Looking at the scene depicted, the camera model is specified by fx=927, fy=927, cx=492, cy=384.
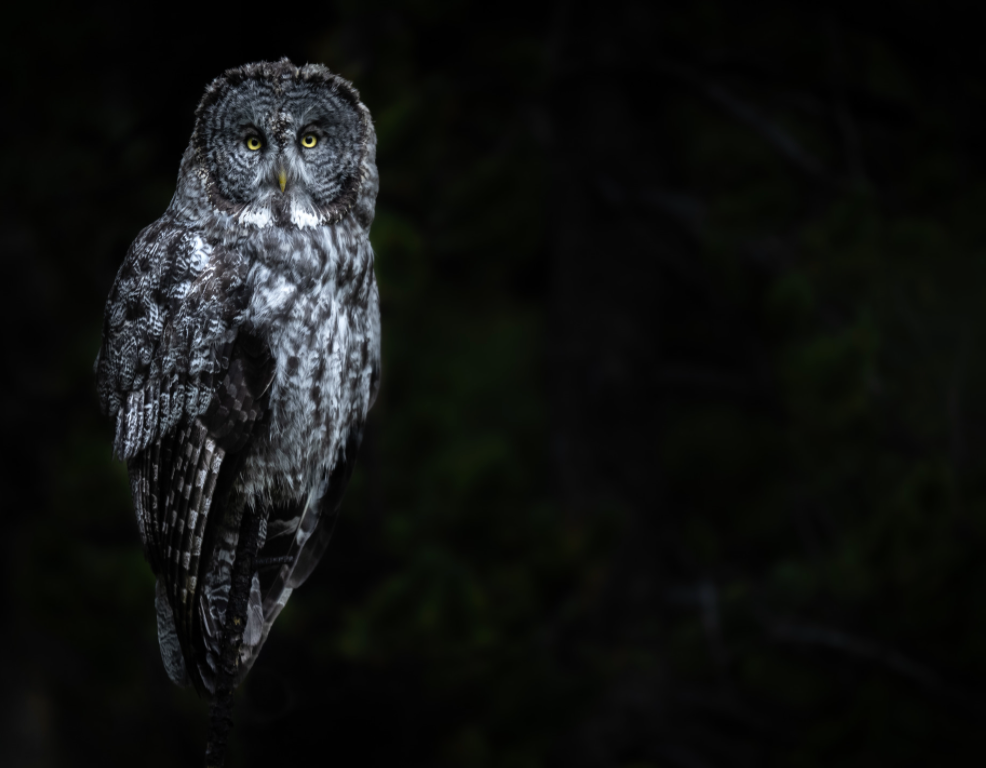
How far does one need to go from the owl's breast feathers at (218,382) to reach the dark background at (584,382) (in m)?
1.08

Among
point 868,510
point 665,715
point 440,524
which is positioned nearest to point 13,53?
point 440,524

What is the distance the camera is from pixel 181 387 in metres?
1.60

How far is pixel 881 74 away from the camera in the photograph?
195 inches

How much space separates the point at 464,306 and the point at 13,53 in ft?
9.00

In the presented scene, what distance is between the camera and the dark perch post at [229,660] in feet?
5.10

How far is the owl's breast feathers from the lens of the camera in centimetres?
158

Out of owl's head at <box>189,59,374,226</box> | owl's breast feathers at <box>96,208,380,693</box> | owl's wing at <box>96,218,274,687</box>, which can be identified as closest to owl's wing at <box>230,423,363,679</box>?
owl's breast feathers at <box>96,208,380,693</box>

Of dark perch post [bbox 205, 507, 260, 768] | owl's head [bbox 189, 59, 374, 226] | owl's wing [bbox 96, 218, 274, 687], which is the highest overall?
owl's head [bbox 189, 59, 374, 226]

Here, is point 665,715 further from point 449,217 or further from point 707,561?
point 449,217

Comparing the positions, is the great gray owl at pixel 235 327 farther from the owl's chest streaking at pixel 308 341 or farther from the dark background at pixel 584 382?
the dark background at pixel 584 382

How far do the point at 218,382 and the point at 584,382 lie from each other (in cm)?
293

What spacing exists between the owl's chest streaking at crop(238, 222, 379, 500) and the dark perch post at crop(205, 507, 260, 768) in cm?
14

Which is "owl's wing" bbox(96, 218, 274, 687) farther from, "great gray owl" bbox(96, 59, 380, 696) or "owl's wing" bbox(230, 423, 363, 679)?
"owl's wing" bbox(230, 423, 363, 679)

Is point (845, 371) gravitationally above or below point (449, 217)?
below
